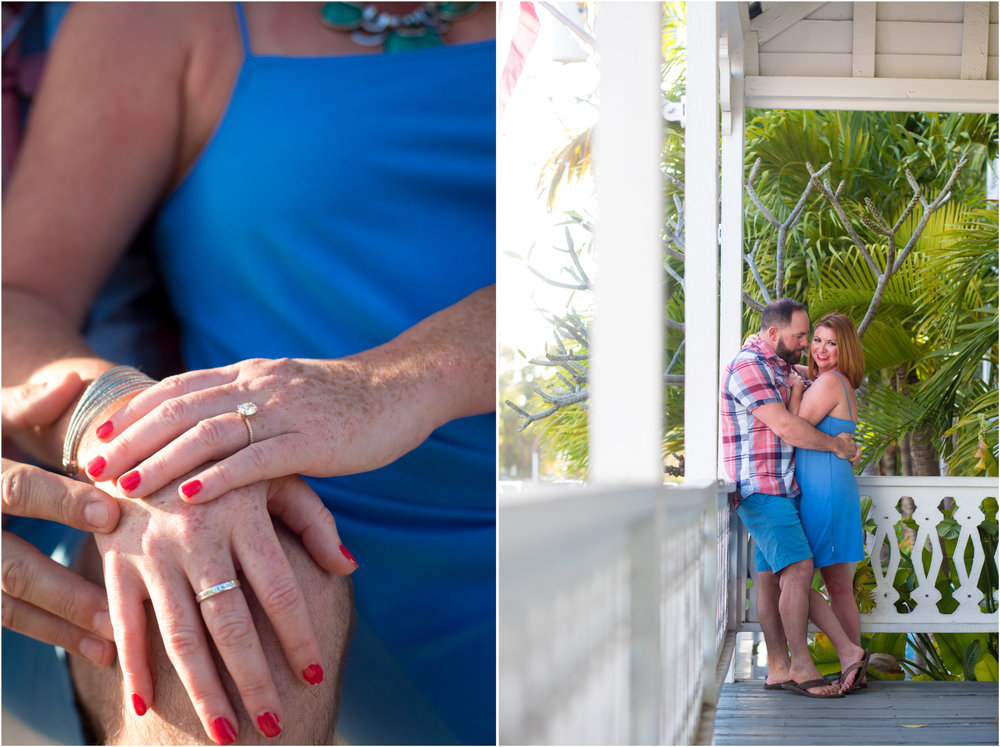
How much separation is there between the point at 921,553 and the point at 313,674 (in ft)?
8.80

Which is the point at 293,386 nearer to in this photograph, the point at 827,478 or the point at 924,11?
the point at 827,478

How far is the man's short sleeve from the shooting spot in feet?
8.52

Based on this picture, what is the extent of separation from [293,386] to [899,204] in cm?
511

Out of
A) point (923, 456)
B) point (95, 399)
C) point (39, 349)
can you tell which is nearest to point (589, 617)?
point (95, 399)

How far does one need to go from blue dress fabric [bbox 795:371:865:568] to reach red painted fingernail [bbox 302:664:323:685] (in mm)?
1884

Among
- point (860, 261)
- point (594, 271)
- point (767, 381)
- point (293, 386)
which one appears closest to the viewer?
point (594, 271)

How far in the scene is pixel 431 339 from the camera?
4.33 feet

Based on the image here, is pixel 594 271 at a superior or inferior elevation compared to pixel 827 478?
superior

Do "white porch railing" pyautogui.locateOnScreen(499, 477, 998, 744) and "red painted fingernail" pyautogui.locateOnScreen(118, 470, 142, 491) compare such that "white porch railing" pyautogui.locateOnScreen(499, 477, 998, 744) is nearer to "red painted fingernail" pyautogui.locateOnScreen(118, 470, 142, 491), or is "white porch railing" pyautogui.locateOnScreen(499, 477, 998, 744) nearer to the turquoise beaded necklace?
"red painted fingernail" pyautogui.locateOnScreen(118, 470, 142, 491)

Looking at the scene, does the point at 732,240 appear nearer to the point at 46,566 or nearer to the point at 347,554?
the point at 347,554

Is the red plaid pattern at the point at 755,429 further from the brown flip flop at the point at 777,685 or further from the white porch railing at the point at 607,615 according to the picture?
the brown flip flop at the point at 777,685

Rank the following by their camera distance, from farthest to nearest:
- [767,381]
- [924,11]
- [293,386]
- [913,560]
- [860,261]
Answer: [860,261], [924,11], [913,560], [767,381], [293,386]

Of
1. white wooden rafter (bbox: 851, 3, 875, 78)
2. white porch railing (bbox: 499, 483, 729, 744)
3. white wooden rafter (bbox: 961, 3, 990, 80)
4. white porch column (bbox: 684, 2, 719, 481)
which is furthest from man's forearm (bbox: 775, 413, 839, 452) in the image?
white wooden rafter (bbox: 961, 3, 990, 80)

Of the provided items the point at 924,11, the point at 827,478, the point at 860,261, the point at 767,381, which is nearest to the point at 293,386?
the point at 767,381
